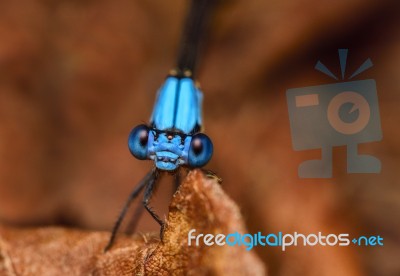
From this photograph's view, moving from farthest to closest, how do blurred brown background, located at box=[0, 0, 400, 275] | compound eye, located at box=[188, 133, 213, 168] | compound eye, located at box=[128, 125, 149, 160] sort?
1. compound eye, located at box=[128, 125, 149, 160]
2. compound eye, located at box=[188, 133, 213, 168]
3. blurred brown background, located at box=[0, 0, 400, 275]

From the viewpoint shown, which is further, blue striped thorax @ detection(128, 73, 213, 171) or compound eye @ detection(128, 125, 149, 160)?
compound eye @ detection(128, 125, 149, 160)

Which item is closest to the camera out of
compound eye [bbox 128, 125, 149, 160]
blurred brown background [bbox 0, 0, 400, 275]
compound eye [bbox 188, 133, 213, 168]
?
blurred brown background [bbox 0, 0, 400, 275]

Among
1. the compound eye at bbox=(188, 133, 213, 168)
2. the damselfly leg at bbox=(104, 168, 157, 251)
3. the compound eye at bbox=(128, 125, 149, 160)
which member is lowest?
the damselfly leg at bbox=(104, 168, 157, 251)

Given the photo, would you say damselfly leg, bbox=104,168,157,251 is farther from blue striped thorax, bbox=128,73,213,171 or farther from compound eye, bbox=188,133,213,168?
compound eye, bbox=188,133,213,168

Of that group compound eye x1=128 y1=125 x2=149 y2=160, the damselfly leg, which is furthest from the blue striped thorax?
the damselfly leg

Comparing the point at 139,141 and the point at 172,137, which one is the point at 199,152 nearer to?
the point at 172,137

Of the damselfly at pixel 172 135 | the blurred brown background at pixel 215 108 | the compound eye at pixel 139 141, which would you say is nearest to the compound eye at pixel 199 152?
the damselfly at pixel 172 135

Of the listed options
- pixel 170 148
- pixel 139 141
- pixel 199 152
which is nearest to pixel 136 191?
pixel 139 141
